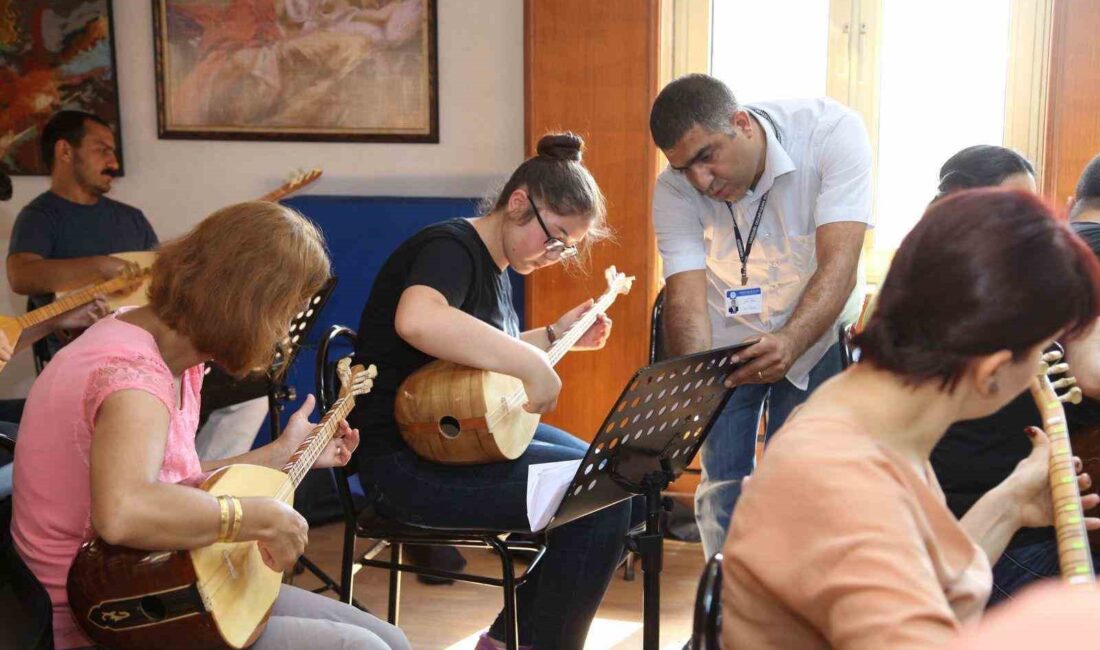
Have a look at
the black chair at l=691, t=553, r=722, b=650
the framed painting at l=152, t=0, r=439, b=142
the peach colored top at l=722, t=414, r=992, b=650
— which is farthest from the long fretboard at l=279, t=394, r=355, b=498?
the framed painting at l=152, t=0, r=439, b=142

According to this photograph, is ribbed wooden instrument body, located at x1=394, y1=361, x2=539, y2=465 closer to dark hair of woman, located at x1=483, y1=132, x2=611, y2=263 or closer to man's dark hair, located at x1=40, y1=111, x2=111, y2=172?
dark hair of woman, located at x1=483, y1=132, x2=611, y2=263

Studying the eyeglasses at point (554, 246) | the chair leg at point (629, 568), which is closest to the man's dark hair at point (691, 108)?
the eyeglasses at point (554, 246)

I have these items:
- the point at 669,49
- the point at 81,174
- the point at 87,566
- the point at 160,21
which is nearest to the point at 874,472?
the point at 87,566

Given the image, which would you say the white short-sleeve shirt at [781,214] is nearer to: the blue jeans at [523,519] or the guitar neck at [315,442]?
the blue jeans at [523,519]

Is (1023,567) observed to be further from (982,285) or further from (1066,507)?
(982,285)

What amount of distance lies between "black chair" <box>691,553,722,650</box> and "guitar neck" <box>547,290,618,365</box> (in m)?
1.32

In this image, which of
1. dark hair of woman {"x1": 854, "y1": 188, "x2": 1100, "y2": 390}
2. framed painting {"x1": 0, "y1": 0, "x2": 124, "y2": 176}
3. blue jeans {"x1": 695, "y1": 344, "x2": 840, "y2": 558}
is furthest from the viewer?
framed painting {"x1": 0, "y1": 0, "x2": 124, "y2": 176}

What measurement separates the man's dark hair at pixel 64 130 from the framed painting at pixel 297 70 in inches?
15.2

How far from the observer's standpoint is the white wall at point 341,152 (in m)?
4.06

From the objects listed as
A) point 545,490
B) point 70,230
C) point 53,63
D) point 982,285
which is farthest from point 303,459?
point 53,63

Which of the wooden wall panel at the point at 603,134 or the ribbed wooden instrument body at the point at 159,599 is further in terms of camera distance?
the wooden wall panel at the point at 603,134

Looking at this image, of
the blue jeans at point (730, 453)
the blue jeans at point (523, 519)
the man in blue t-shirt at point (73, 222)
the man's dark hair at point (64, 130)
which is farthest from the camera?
the man's dark hair at point (64, 130)

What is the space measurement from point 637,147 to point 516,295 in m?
0.69

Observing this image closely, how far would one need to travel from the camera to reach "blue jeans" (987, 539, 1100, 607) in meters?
1.77
